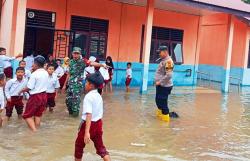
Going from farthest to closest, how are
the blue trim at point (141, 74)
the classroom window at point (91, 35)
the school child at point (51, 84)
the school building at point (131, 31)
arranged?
the blue trim at point (141, 74), the classroom window at point (91, 35), the school building at point (131, 31), the school child at point (51, 84)

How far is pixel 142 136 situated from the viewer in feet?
25.7

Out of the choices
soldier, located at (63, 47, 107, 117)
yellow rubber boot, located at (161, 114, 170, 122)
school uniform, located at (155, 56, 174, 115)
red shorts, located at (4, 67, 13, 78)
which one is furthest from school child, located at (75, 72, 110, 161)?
red shorts, located at (4, 67, 13, 78)

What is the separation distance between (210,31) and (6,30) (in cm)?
1280

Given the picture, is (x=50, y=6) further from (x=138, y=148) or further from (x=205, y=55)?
(x=205, y=55)

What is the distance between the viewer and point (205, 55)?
23.4 m

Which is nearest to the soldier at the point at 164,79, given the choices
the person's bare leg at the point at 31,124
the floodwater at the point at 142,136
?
the floodwater at the point at 142,136

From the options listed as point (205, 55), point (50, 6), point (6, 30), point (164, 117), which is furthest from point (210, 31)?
point (164, 117)

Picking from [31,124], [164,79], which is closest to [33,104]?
[31,124]

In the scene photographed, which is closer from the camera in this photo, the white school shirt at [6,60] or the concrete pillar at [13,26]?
the white school shirt at [6,60]

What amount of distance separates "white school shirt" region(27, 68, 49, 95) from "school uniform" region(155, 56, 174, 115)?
9.49ft

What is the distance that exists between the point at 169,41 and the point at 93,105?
1369 cm

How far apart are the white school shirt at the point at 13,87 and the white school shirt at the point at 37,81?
0.76m

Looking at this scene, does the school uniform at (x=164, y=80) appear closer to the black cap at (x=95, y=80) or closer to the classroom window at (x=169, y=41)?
the black cap at (x=95, y=80)

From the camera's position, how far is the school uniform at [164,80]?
934cm
